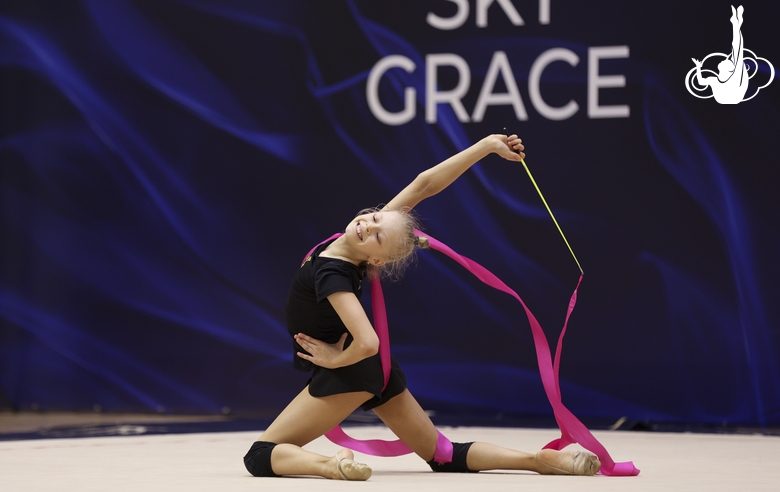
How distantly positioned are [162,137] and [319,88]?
1.03m

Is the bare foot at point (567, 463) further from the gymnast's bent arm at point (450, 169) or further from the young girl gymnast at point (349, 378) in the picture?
the gymnast's bent arm at point (450, 169)

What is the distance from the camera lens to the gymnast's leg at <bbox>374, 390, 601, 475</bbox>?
127 inches

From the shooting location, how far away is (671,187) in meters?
5.59

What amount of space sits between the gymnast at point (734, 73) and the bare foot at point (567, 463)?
2985 millimetres

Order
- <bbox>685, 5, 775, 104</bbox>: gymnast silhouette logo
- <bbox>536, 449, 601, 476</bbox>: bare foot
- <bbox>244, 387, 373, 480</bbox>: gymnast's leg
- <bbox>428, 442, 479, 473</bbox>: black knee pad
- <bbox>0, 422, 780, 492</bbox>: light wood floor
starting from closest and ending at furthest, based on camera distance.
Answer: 1. <bbox>0, 422, 780, 492</bbox>: light wood floor
2. <bbox>244, 387, 373, 480</bbox>: gymnast's leg
3. <bbox>536, 449, 601, 476</bbox>: bare foot
4. <bbox>428, 442, 479, 473</bbox>: black knee pad
5. <bbox>685, 5, 775, 104</bbox>: gymnast silhouette logo

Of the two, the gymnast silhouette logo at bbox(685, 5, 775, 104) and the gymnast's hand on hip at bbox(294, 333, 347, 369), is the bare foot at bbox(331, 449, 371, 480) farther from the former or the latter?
the gymnast silhouette logo at bbox(685, 5, 775, 104)

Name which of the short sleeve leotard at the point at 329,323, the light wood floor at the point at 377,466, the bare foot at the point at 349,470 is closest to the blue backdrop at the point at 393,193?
the light wood floor at the point at 377,466

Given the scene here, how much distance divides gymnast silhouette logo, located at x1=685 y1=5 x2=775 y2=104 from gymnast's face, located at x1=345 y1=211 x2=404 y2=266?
304 centimetres

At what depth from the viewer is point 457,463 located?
332 centimetres

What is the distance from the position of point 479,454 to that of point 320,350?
24.2 inches

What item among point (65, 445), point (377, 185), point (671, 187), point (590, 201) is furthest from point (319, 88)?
point (65, 445)

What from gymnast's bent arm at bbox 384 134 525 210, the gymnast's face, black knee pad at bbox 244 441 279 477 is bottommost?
black knee pad at bbox 244 441 279 477

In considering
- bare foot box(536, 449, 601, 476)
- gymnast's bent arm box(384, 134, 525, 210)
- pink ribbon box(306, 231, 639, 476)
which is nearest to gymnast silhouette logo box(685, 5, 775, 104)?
gymnast's bent arm box(384, 134, 525, 210)

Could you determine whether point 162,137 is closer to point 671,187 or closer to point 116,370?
point 116,370
